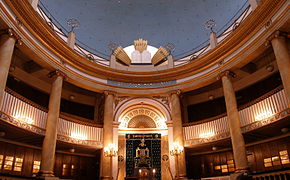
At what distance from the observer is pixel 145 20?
22.2 m

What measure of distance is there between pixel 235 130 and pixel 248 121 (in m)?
0.91

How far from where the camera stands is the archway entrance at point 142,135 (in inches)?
653

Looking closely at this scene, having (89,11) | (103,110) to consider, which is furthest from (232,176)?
(89,11)

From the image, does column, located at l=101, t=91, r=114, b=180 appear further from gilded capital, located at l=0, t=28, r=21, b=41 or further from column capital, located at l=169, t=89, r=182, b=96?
gilded capital, located at l=0, t=28, r=21, b=41

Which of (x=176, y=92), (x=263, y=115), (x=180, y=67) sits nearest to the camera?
(x=263, y=115)

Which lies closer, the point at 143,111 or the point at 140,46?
the point at 143,111

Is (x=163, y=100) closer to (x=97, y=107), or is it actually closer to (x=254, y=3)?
(x=97, y=107)

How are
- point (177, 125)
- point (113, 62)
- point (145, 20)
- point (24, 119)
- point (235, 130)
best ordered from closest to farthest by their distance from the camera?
point (24, 119) → point (235, 130) → point (177, 125) → point (113, 62) → point (145, 20)

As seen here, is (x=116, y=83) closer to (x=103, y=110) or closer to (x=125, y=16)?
(x=103, y=110)

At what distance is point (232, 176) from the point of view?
12391mm

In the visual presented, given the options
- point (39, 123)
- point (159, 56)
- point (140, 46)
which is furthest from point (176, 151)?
point (140, 46)

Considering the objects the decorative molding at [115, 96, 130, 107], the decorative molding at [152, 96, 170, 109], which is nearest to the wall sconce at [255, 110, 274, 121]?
the decorative molding at [152, 96, 170, 109]

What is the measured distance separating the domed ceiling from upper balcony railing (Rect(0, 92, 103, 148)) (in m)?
7.92

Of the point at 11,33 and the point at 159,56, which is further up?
the point at 159,56
